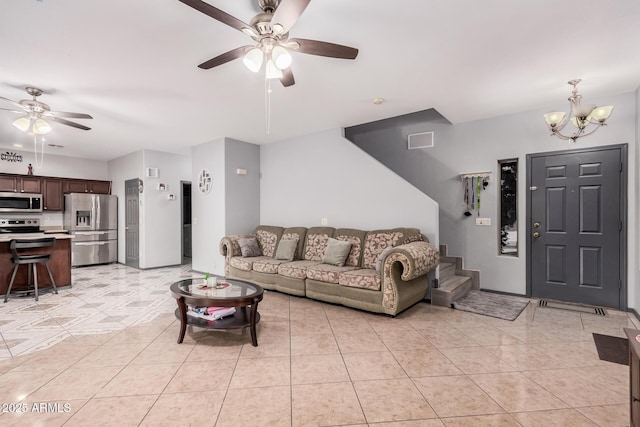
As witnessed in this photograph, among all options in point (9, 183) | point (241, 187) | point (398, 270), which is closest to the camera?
point (398, 270)

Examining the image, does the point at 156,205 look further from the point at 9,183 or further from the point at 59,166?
the point at 9,183

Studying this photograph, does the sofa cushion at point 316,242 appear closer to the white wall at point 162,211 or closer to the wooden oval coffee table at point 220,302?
the wooden oval coffee table at point 220,302

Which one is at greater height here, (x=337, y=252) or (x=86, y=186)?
(x=86, y=186)

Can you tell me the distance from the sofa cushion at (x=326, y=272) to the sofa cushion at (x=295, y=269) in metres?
0.10

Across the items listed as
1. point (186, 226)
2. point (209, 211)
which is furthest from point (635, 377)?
point (186, 226)

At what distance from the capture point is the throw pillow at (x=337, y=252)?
14.4 feet

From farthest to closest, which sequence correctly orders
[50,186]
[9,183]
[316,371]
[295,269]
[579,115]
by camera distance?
1. [50,186]
2. [9,183]
3. [295,269]
4. [579,115]
5. [316,371]

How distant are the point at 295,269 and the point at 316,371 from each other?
2.02m

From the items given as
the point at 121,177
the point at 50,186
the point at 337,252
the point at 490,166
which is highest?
the point at 121,177

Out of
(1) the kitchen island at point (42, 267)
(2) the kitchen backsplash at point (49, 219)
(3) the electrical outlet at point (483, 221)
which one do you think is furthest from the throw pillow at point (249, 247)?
(2) the kitchen backsplash at point (49, 219)

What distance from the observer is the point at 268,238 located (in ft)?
18.1

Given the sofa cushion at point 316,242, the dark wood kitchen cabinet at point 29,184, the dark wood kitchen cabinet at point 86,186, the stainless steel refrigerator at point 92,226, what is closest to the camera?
the sofa cushion at point 316,242

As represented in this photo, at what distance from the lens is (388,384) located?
224 centimetres

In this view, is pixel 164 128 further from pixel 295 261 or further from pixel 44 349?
pixel 44 349
